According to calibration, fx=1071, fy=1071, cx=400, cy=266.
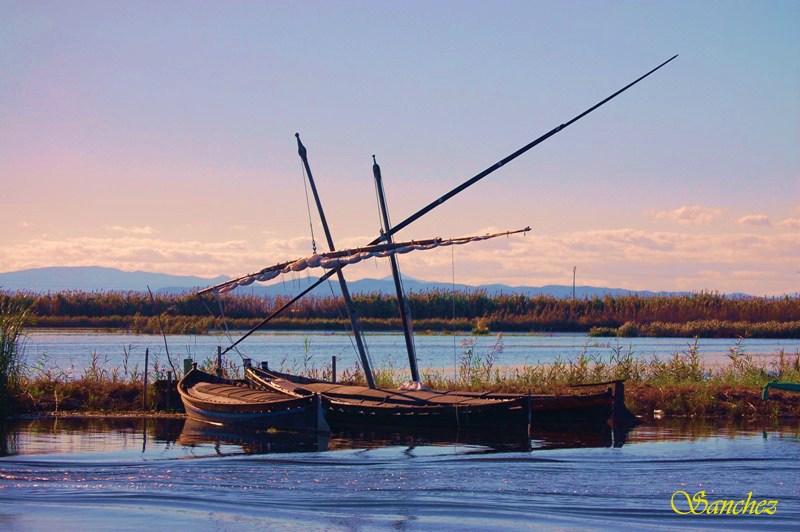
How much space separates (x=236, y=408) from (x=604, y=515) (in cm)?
1198

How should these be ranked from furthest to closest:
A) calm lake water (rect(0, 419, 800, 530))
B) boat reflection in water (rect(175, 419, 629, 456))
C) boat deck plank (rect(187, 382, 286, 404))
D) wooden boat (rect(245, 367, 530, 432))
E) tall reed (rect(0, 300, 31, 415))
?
tall reed (rect(0, 300, 31, 415)), boat deck plank (rect(187, 382, 286, 404)), wooden boat (rect(245, 367, 530, 432)), boat reflection in water (rect(175, 419, 629, 456)), calm lake water (rect(0, 419, 800, 530))

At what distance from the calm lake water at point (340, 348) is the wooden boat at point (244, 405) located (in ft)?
24.4

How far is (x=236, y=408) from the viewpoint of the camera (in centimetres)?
2541

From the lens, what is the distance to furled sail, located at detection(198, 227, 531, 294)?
26.4m

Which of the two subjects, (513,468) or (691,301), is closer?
(513,468)

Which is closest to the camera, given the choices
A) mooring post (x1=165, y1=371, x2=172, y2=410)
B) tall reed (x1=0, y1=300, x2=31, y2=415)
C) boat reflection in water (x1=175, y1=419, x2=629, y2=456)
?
boat reflection in water (x1=175, y1=419, x2=629, y2=456)

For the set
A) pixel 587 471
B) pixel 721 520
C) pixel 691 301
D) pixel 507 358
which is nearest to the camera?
pixel 721 520

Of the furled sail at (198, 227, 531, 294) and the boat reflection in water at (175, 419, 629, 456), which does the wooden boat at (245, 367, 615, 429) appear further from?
the furled sail at (198, 227, 531, 294)

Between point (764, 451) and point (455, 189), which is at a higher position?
point (455, 189)

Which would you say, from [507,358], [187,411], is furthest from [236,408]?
[507,358]

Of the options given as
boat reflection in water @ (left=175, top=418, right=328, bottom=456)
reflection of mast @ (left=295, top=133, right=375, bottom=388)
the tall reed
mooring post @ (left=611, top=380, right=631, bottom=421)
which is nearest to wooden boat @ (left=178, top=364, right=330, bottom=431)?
boat reflection in water @ (left=175, top=418, right=328, bottom=456)

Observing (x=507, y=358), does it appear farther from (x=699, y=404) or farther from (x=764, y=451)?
(x=764, y=451)
